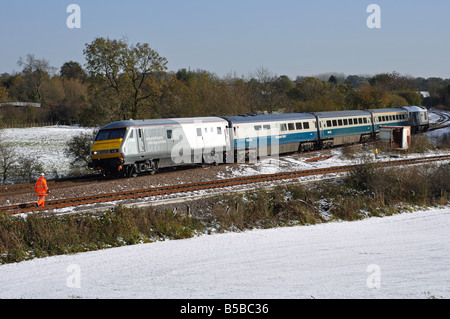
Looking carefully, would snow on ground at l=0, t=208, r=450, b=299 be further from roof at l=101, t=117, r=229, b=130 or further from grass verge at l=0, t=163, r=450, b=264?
roof at l=101, t=117, r=229, b=130

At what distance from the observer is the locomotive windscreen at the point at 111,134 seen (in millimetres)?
19719

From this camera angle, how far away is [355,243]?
44.7 feet

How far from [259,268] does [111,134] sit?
37.3 ft

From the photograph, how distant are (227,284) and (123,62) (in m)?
26.2

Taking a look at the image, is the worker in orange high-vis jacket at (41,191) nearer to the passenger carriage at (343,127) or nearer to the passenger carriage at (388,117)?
the passenger carriage at (343,127)

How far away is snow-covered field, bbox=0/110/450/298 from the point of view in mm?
9188

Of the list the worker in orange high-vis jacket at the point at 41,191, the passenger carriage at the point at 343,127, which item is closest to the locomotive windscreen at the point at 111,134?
the worker in orange high-vis jacket at the point at 41,191

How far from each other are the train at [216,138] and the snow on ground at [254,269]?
24.3 feet

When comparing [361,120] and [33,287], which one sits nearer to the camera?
[33,287]

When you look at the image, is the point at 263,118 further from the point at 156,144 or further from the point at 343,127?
the point at 343,127

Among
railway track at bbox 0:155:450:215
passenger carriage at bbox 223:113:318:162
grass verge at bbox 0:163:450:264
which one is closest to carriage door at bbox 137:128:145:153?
railway track at bbox 0:155:450:215

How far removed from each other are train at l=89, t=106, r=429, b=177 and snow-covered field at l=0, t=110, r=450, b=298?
7394 millimetres

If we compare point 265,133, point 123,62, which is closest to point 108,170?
point 265,133
